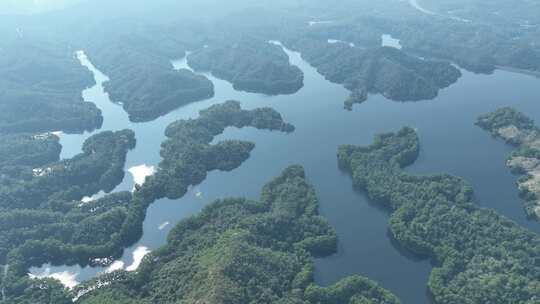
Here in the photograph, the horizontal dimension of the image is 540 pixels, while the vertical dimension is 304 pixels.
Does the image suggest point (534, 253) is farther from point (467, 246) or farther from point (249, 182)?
point (249, 182)

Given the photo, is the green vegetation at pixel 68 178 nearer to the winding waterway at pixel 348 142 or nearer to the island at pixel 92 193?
the island at pixel 92 193

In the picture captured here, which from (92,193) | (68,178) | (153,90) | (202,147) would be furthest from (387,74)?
(68,178)

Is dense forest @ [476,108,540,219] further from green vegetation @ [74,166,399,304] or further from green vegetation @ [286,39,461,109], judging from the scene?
green vegetation @ [74,166,399,304]

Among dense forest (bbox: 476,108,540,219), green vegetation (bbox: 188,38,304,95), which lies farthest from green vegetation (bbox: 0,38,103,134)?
dense forest (bbox: 476,108,540,219)

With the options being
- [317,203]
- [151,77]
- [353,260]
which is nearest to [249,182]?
[317,203]

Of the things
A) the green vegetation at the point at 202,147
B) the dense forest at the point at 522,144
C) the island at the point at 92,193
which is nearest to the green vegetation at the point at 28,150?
the island at the point at 92,193

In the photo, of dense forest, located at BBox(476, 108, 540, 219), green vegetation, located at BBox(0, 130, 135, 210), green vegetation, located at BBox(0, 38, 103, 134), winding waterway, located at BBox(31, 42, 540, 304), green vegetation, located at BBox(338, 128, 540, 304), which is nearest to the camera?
green vegetation, located at BBox(338, 128, 540, 304)

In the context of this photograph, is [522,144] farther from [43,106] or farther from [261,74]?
[43,106]
